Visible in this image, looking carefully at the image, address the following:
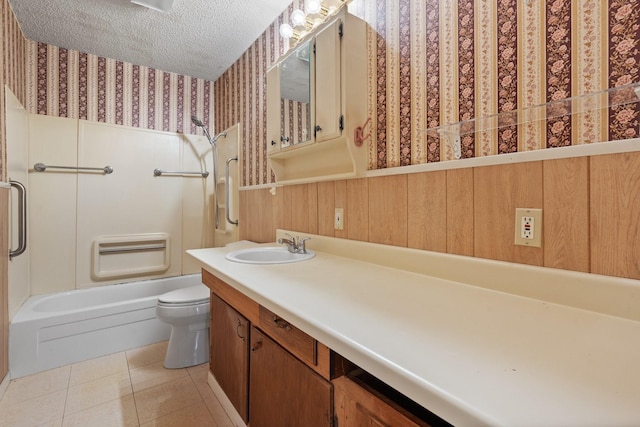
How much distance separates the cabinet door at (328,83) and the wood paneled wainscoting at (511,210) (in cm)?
28

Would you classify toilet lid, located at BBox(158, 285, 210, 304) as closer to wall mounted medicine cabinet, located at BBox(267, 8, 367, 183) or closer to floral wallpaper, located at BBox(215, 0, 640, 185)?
wall mounted medicine cabinet, located at BBox(267, 8, 367, 183)

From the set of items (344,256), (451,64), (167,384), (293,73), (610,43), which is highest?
(293,73)

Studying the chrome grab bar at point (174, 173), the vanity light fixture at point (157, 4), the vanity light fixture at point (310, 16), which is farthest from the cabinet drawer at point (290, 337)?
the chrome grab bar at point (174, 173)

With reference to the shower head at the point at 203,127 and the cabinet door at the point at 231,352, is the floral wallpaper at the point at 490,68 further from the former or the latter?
the shower head at the point at 203,127

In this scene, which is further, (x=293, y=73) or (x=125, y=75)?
(x=125, y=75)

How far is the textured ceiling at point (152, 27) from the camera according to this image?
196 centimetres

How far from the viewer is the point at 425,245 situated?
3.67ft

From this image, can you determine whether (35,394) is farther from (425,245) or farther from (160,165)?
(425,245)

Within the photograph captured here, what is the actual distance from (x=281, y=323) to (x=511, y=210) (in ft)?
2.53

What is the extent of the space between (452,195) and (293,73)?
1137mm

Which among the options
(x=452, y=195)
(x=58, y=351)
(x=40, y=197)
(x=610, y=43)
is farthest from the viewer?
(x=40, y=197)

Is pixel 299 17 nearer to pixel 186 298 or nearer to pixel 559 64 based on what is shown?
pixel 559 64

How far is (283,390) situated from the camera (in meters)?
0.92

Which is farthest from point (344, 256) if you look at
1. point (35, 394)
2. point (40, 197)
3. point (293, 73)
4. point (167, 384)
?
point (40, 197)
